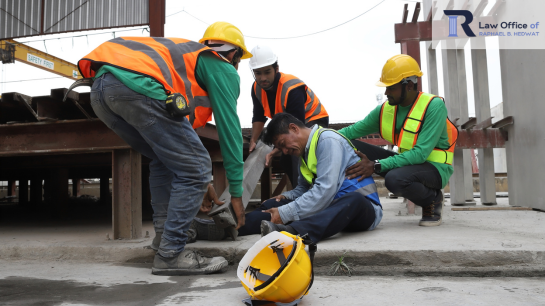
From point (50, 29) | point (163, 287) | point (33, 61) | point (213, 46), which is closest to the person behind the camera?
point (163, 287)

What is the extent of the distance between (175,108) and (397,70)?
213 centimetres

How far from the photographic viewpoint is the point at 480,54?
5.88 m

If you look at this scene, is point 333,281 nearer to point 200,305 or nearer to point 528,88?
point 200,305

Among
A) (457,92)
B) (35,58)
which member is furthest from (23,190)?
(35,58)

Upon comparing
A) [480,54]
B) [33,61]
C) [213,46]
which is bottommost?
[213,46]

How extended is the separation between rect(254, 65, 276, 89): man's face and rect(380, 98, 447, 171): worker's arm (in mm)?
1414

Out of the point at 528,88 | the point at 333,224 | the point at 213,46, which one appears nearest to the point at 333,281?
the point at 333,224

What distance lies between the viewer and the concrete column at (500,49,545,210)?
4.41 m

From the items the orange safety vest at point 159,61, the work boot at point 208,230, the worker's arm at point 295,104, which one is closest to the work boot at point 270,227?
the work boot at point 208,230

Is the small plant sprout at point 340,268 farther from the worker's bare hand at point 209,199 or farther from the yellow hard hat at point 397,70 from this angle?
the yellow hard hat at point 397,70

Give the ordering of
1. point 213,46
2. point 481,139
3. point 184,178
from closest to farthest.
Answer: point 184,178
point 213,46
point 481,139

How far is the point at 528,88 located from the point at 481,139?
3.17 ft

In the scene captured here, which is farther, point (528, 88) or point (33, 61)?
point (33, 61)

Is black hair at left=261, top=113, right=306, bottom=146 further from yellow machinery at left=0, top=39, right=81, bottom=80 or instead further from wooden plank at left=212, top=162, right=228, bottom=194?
yellow machinery at left=0, top=39, right=81, bottom=80
